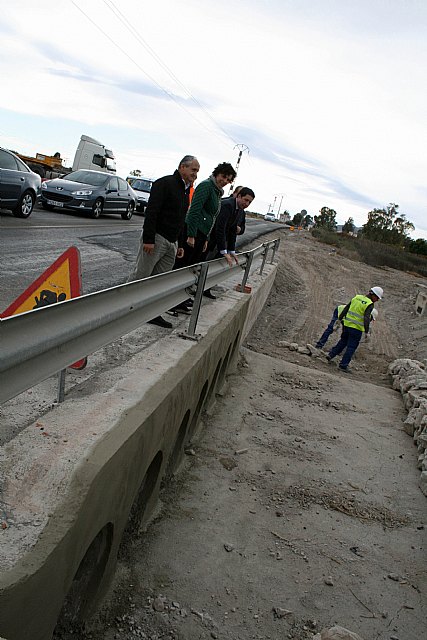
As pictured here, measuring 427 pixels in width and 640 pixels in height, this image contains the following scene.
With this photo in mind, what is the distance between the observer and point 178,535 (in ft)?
13.7

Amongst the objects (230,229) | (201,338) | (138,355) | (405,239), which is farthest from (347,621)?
(405,239)

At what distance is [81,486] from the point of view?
2469 mm

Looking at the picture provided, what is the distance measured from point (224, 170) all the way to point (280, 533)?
12.3ft

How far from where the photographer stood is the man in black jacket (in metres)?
5.61

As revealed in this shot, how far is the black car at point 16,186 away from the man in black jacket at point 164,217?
376 inches

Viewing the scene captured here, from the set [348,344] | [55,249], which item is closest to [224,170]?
[55,249]

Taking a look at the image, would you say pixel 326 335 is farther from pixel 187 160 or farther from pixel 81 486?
pixel 81 486

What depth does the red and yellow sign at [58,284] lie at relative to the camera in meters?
3.35

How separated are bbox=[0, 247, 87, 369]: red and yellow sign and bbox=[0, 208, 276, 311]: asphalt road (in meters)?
3.20

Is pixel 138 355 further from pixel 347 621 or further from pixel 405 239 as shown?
pixel 405 239

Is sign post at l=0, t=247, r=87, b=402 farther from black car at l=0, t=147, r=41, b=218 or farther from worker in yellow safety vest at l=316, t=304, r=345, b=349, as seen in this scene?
black car at l=0, t=147, r=41, b=218

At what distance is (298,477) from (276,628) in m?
2.29

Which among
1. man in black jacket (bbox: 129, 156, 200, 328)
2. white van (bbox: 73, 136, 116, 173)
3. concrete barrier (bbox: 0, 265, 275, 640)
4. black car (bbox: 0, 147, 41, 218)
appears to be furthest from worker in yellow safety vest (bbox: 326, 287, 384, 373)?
white van (bbox: 73, 136, 116, 173)

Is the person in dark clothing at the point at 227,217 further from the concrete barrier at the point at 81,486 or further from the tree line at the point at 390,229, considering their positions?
the tree line at the point at 390,229
